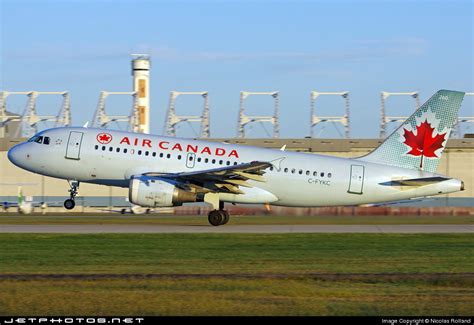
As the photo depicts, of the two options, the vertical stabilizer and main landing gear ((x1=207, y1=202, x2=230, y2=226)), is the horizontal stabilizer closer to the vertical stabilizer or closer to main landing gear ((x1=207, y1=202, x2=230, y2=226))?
the vertical stabilizer

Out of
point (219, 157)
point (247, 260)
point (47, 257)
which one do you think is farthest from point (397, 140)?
point (47, 257)

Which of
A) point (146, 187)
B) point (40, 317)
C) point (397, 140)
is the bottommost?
point (40, 317)

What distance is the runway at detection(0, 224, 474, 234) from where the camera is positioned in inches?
1403

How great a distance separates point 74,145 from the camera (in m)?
40.7

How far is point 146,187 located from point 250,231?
5.26m

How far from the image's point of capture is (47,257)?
2523cm

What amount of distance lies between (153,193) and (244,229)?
4.34m

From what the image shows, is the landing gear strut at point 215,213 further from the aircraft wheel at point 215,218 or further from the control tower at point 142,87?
the control tower at point 142,87

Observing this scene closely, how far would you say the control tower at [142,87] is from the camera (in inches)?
4345

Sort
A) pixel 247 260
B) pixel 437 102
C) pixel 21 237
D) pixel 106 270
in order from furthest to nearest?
pixel 437 102
pixel 21 237
pixel 247 260
pixel 106 270

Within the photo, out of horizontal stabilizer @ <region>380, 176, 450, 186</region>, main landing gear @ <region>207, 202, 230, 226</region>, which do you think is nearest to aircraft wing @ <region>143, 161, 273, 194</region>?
main landing gear @ <region>207, 202, 230, 226</region>

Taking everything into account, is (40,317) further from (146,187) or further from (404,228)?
(404,228)

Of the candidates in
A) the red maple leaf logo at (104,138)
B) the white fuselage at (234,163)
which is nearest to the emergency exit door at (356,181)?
the white fuselage at (234,163)

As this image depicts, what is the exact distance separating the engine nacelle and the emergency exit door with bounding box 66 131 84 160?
4003 mm
